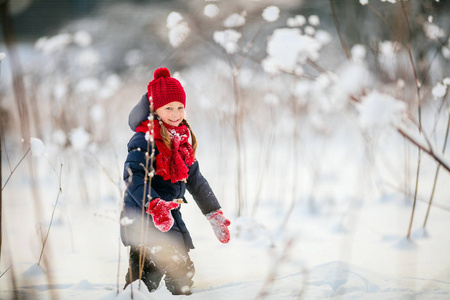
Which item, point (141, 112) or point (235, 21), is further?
point (235, 21)

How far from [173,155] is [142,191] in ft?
0.49

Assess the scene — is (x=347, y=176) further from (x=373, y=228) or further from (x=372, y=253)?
(x=372, y=253)

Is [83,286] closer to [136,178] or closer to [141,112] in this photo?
[136,178]

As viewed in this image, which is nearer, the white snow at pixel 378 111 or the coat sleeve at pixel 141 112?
the white snow at pixel 378 111

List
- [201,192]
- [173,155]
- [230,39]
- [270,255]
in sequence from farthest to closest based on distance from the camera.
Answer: [230,39] → [270,255] → [201,192] → [173,155]

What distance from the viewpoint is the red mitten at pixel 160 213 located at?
1110mm

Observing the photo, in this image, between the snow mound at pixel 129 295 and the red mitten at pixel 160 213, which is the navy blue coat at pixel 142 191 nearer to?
the red mitten at pixel 160 213

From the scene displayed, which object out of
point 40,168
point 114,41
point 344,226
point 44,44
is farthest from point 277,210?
point 114,41

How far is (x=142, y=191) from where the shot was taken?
45.9 inches

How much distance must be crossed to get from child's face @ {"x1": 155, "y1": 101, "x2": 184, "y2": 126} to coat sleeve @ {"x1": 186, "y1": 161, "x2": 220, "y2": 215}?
182 millimetres

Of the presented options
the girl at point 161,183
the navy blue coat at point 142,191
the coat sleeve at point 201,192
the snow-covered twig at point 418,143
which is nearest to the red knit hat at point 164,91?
the girl at point 161,183

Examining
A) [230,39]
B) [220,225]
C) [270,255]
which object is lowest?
[270,255]

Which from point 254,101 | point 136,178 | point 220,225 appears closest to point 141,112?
point 136,178

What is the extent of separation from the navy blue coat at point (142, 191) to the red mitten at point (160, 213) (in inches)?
1.6
